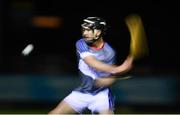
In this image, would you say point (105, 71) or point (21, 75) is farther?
point (21, 75)

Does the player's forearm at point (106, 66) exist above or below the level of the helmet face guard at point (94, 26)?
below

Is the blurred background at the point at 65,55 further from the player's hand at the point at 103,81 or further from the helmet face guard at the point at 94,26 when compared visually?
the player's hand at the point at 103,81

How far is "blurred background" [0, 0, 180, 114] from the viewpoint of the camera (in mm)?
8719

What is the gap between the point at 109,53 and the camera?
632 centimetres

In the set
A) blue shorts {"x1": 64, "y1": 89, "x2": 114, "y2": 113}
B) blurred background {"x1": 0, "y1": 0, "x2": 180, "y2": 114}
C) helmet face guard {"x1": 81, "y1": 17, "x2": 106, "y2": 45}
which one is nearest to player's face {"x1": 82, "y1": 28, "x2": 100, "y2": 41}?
helmet face guard {"x1": 81, "y1": 17, "x2": 106, "y2": 45}

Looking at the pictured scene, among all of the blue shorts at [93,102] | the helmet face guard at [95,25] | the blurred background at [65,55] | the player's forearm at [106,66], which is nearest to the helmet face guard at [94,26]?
the helmet face guard at [95,25]

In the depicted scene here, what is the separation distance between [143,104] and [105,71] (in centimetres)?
323

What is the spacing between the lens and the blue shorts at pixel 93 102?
20.9 feet

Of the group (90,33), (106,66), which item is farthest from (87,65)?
(90,33)

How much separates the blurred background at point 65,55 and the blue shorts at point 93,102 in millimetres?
2037

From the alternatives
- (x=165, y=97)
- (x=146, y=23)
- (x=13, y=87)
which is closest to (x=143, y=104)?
(x=165, y=97)

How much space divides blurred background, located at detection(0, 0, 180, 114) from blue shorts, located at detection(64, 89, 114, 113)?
2.04m

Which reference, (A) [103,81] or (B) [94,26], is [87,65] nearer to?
(A) [103,81]

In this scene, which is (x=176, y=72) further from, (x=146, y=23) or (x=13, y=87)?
(x=13, y=87)
